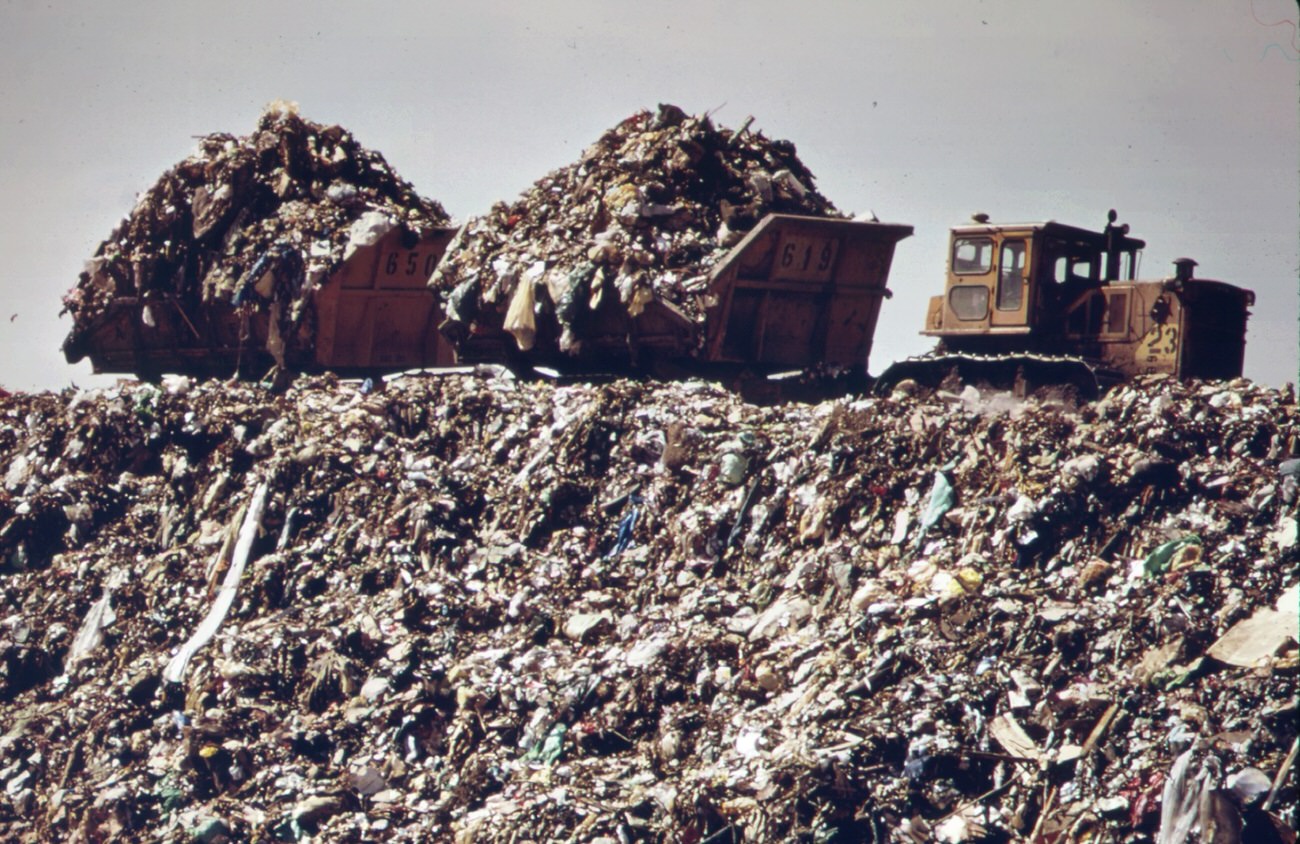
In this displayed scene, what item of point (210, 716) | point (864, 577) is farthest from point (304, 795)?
point (864, 577)

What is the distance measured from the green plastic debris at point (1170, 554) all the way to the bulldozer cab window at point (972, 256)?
3.84 m

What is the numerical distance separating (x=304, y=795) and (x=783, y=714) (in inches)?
106

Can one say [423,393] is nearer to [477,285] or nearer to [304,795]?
[477,285]

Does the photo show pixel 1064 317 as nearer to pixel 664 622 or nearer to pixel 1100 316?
pixel 1100 316

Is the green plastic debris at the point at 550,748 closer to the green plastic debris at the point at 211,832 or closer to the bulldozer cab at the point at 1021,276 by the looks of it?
the green plastic debris at the point at 211,832

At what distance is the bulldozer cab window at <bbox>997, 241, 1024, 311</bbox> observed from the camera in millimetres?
11148

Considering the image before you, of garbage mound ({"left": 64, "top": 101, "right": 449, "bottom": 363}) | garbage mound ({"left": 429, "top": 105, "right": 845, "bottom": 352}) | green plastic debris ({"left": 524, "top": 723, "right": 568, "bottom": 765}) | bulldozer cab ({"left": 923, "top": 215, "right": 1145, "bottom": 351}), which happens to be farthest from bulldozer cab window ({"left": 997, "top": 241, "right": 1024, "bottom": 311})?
garbage mound ({"left": 64, "top": 101, "right": 449, "bottom": 363})

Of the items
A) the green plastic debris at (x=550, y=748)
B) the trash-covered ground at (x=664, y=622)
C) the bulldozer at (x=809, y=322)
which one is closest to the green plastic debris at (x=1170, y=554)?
the trash-covered ground at (x=664, y=622)

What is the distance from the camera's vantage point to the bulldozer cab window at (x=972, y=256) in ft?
36.9

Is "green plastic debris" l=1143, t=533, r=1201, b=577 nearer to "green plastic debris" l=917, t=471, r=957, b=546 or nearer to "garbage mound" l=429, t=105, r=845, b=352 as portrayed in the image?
"green plastic debris" l=917, t=471, r=957, b=546

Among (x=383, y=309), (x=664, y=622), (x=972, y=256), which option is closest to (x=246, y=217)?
(x=383, y=309)

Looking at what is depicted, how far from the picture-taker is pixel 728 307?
11797 mm

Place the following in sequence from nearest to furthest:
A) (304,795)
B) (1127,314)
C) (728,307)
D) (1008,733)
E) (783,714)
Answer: (1008,733), (783,714), (304,795), (1127,314), (728,307)

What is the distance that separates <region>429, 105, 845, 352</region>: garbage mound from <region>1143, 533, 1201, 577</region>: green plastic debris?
4618 mm
